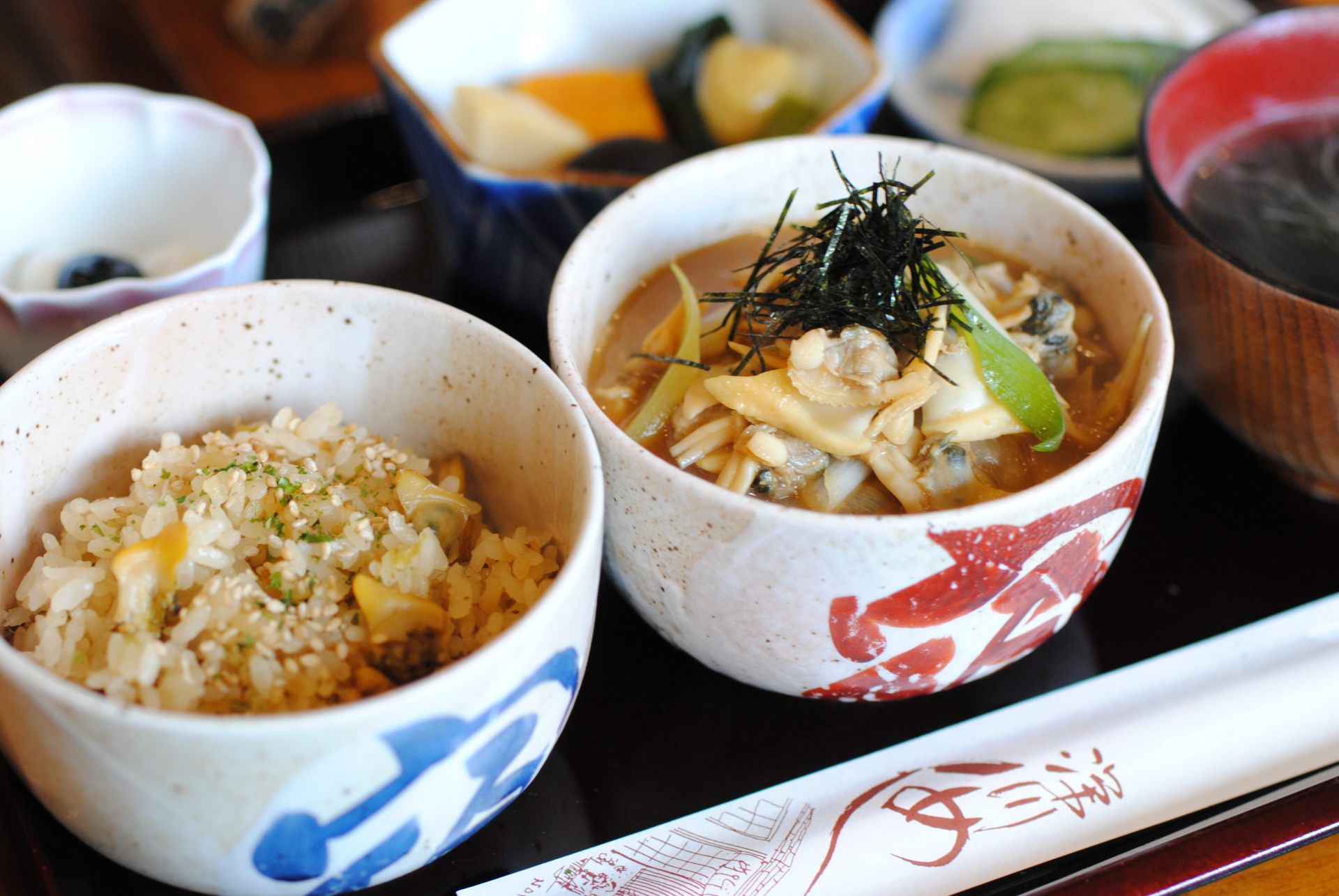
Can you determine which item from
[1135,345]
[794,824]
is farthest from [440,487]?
[1135,345]

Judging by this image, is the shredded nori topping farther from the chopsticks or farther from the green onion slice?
the chopsticks

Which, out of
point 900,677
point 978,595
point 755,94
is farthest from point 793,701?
point 755,94

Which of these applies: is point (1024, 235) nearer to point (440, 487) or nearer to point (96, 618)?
point (440, 487)

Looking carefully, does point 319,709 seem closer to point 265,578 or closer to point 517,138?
point 265,578

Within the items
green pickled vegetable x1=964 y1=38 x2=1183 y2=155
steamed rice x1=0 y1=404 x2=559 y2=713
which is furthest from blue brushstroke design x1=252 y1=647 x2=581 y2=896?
green pickled vegetable x1=964 y1=38 x2=1183 y2=155

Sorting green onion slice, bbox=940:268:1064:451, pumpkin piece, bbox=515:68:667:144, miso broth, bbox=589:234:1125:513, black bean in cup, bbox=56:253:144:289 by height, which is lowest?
black bean in cup, bbox=56:253:144:289

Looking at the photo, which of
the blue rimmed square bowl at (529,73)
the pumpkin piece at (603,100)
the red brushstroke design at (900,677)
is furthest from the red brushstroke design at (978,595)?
the pumpkin piece at (603,100)
